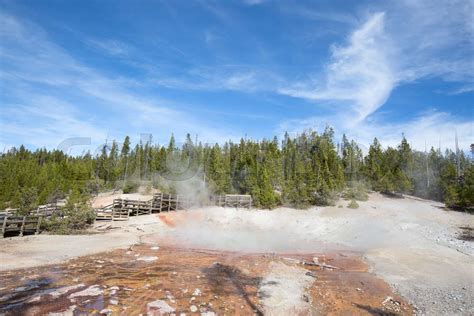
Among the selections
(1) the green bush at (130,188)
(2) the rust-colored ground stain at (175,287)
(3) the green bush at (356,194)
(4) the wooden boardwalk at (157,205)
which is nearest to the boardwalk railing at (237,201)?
(4) the wooden boardwalk at (157,205)

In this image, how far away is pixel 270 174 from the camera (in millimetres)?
42844

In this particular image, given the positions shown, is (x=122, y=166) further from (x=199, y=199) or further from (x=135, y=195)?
(x=199, y=199)

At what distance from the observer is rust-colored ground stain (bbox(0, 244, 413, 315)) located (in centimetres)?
1013

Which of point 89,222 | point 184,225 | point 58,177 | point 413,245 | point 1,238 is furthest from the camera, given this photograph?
point 58,177

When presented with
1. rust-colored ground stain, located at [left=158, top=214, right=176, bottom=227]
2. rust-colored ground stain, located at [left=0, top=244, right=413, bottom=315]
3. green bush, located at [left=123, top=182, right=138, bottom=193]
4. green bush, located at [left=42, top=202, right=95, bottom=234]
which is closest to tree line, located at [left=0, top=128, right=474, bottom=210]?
green bush, located at [left=123, top=182, right=138, bottom=193]

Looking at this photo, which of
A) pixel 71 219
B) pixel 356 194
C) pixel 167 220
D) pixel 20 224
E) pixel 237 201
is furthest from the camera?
pixel 356 194

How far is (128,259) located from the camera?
17.0 meters

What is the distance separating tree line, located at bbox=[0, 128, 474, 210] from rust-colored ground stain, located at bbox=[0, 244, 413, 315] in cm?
1738

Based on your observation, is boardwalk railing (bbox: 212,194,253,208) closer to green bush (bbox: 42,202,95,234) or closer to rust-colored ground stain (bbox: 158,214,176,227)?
rust-colored ground stain (bbox: 158,214,176,227)

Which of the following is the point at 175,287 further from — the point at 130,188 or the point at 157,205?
the point at 130,188

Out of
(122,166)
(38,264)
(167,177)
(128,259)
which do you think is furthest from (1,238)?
(122,166)

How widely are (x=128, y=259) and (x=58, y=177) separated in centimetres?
4213

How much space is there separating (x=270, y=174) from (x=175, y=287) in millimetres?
31470

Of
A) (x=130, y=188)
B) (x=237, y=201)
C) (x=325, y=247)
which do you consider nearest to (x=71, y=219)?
(x=237, y=201)
